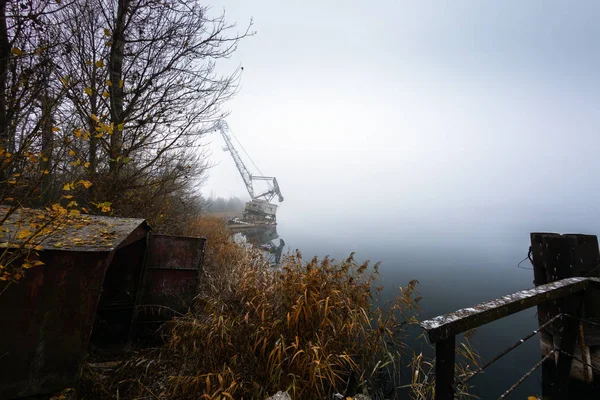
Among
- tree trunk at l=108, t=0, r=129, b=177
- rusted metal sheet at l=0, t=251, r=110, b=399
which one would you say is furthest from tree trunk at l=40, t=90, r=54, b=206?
tree trunk at l=108, t=0, r=129, b=177

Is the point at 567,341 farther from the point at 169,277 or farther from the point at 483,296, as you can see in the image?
the point at 483,296

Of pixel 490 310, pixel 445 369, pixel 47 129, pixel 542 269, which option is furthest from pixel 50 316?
pixel 542 269

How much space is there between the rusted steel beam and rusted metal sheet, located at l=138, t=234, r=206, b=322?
4642 millimetres

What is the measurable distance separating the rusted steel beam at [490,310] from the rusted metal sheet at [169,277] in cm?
464

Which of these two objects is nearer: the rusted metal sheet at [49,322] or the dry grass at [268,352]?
the rusted metal sheet at [49,322]

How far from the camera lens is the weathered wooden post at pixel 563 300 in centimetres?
200

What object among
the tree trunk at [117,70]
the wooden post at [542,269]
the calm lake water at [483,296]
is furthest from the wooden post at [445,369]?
the calm lake water at [483,296]

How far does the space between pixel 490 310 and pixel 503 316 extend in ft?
0.72

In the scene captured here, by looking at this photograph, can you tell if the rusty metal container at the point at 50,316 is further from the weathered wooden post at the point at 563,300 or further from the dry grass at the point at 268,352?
the weathered wooden post at the point at 563,300

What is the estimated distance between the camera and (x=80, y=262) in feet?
7.55

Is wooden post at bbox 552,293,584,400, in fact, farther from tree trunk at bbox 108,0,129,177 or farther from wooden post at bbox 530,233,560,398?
tree trunk at bbox 108,0,129,177

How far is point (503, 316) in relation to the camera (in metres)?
1.49

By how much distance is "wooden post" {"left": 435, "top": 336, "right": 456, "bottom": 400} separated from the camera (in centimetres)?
125

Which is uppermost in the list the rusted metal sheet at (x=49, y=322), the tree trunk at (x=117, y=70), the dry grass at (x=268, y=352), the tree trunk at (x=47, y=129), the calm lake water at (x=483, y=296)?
the tree trunk at (x=117, y=70)
